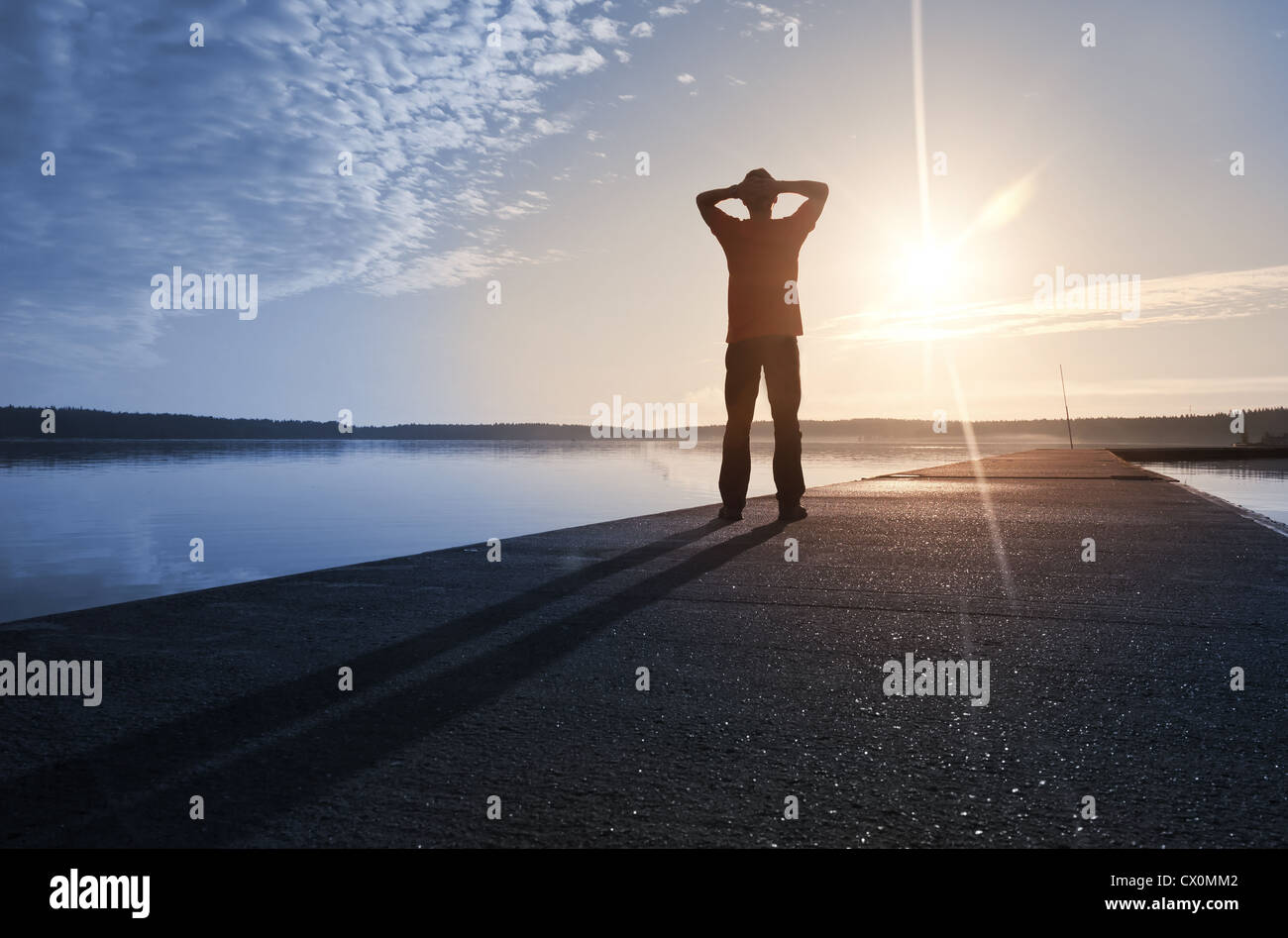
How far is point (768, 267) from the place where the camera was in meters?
8.98

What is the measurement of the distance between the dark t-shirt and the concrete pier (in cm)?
395

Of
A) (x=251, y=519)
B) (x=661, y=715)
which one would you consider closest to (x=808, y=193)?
(x=661, y=715)

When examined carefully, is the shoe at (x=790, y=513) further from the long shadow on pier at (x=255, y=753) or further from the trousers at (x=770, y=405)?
the long shadow on pier at (x=255, y=753)

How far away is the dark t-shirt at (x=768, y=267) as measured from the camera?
895 centimetres

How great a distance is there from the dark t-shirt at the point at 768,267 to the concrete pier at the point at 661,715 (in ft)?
12.9

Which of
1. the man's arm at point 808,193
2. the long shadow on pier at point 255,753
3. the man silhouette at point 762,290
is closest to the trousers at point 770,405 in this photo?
the man silhouette at point 762,290

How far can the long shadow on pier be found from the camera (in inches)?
82.0

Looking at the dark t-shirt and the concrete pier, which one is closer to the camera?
the concrete pier

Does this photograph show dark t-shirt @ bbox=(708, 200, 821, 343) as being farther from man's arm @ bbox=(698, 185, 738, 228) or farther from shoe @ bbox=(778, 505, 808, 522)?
shoe @ bbox=(778, 505, 808, 522)

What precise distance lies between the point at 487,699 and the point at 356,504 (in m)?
18.2

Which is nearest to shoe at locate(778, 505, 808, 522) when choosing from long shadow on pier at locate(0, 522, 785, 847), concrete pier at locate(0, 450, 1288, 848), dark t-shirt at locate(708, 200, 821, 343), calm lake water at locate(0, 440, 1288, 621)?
dark t-shirt at locate(708, 200, 821, 343)

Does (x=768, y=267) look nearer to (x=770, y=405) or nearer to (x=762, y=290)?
(x=762, y=290)

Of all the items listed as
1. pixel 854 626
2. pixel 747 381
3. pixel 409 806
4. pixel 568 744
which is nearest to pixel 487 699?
pixel 568 744

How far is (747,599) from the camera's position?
4906 millimetres
